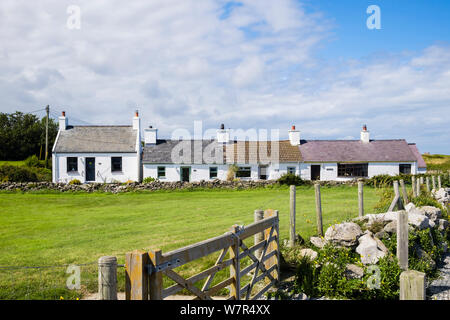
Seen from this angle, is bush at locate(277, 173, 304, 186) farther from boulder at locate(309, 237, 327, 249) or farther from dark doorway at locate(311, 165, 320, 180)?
boulder at locate(309, 237, 327, 249)

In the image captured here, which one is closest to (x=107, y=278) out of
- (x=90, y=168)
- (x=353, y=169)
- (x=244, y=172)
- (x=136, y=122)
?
(x=244, y=172)

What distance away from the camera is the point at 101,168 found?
38.3 metres

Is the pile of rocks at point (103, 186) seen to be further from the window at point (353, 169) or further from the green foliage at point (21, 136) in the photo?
the green foliage at point (21, 136)

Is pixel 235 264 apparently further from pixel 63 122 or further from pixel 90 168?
pixel 63 122

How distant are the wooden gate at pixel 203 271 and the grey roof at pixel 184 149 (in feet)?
99.7

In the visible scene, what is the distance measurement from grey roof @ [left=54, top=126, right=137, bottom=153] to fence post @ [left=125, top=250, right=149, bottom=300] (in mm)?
35700

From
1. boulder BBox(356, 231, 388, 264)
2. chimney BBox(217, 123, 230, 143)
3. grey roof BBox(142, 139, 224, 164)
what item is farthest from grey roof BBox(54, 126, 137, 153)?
boulder BBox(356, 231, 388, 264)

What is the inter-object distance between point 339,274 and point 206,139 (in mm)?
35606

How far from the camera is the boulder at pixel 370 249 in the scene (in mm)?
8422

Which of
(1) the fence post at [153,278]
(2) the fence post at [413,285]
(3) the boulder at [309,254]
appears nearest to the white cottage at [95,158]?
(3) the boulder at [309,254]

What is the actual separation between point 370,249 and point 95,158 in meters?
34.1
